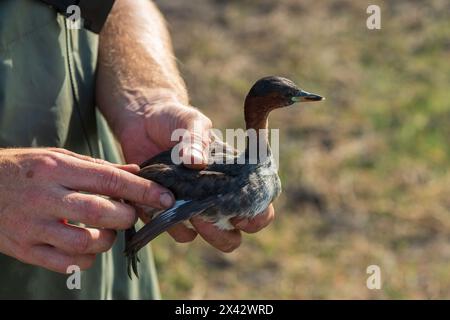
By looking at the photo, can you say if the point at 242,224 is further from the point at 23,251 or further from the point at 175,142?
the point at 23,251

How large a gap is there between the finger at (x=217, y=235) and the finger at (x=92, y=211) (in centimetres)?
22

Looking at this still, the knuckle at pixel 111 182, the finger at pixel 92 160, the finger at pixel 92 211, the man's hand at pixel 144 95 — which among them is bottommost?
the finger at pixel 92 211

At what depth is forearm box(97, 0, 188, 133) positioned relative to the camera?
2635mm

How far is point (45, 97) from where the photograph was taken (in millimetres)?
2402

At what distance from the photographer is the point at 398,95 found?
612cm

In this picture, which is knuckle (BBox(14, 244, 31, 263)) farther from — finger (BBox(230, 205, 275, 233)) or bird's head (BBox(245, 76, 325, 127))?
bird's head (BBox(245, 76, 325, 127))

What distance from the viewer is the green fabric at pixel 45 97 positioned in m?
2.32

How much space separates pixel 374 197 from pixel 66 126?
9.52ft

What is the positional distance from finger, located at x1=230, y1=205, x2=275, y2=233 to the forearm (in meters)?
0.52

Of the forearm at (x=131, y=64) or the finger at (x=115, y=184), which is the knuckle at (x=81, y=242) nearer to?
the finger at (x=115, y=184)

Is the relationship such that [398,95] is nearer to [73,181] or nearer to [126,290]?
[126,290]

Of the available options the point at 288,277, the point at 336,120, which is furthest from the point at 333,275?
the point at 336,120

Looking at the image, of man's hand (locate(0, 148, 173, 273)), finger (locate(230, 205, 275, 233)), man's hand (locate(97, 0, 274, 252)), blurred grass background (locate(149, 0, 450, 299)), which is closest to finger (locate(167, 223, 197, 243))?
man's hand (locate(97, 0, 274, 252))

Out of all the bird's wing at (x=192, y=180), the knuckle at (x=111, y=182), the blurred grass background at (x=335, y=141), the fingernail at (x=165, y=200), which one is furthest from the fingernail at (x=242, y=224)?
the blurred grass background at (x=335, y=141)
